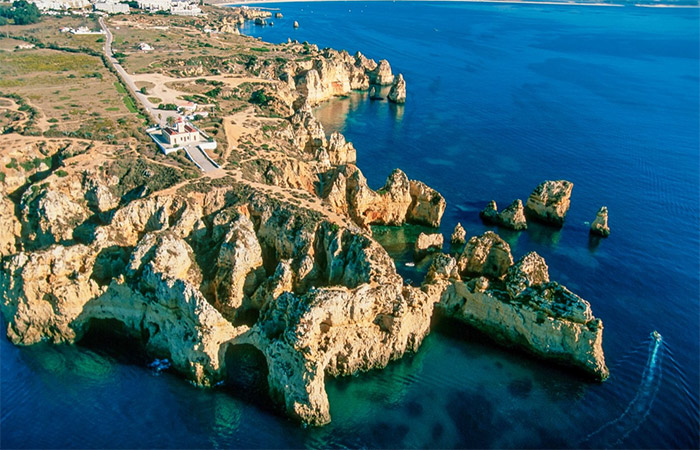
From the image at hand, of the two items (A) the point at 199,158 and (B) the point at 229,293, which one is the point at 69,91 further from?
(B) the point at 229,293

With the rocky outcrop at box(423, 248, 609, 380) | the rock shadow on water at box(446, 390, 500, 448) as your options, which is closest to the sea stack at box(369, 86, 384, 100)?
the rocky outcrop at box(423, 248, 609, 380)

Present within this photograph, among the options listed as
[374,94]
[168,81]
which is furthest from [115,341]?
[374,94]

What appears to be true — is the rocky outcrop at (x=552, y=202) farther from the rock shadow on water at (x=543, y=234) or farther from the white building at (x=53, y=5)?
the white building at (x=53, y=5)

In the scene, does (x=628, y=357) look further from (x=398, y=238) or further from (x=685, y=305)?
(x=398, y=238)

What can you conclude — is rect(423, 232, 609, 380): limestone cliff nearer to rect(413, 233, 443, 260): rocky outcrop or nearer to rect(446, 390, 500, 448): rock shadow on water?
rect(446, 390, 500, 448): rock shadow on water

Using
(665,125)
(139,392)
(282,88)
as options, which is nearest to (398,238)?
(139,392)

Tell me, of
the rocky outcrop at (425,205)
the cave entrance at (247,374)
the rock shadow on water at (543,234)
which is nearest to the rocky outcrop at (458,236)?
the rocky outcrop at (425,205)

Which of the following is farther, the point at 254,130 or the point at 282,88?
the point at 282,88
